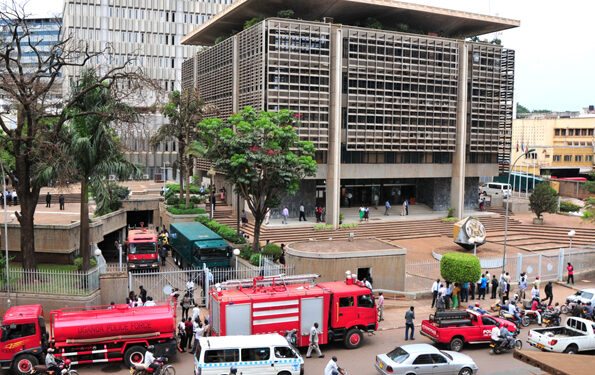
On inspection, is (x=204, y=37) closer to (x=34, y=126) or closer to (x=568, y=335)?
(x=34, y=126)

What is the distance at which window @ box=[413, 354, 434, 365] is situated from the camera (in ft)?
54.0

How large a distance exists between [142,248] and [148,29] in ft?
199

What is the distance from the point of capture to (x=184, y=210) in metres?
41.7

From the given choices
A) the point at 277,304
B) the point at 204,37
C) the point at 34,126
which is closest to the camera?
the point at 277,304

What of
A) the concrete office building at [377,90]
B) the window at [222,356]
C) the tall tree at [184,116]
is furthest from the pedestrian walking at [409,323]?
the tall tree at [184,116]

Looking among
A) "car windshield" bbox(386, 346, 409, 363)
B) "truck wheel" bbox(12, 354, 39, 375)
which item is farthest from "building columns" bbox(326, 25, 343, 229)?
"truck wheel" bbox(12, 354, 39, 375)

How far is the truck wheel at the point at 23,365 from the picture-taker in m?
16.9

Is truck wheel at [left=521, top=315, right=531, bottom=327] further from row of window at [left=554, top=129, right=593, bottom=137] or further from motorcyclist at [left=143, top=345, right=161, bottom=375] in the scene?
row of window at [left=554, top=129, right=593, bottom=137]

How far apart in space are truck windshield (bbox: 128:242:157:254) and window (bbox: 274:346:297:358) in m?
16.7

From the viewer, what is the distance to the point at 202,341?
16.3m

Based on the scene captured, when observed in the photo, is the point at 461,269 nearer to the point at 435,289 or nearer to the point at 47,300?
the point at 435,289

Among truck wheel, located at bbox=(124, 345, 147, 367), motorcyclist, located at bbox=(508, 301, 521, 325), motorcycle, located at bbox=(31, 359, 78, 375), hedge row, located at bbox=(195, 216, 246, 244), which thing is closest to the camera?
motorcycle, located at bbox=(31, 359, 78, 375)

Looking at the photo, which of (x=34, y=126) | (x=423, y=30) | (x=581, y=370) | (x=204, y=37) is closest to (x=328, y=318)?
(x=581, y=370)

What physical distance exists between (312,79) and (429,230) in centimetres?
1538
